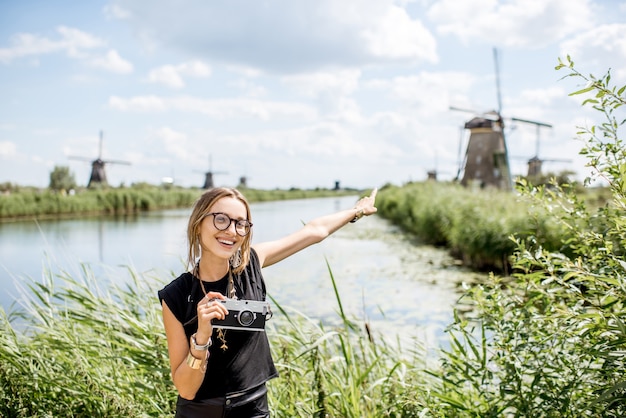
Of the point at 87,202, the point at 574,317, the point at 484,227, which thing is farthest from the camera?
the point at 87,202

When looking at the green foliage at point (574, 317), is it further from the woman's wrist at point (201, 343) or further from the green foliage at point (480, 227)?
the green foliage at point (480, 227)

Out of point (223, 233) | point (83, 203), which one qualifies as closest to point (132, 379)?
point (223, 233)

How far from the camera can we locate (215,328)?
1.46m

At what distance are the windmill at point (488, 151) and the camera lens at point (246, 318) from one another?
996 inches

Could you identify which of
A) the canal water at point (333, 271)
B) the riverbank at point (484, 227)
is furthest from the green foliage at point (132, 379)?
the riverbank at point (484, 227)

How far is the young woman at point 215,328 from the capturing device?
139cm

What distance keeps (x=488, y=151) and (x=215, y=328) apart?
26.5m

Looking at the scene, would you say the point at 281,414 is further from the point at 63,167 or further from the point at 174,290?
the point at 63,167

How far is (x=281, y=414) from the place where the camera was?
228 centimetres

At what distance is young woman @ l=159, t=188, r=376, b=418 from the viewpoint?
4.57 ft

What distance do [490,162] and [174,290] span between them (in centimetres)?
2650

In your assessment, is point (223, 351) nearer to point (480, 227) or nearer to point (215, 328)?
point (215, 328)

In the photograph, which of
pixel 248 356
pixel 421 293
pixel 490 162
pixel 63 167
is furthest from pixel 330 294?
pixel 63 167

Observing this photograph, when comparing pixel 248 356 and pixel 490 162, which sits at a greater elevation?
pixel 490 162
